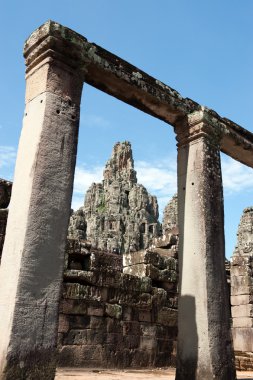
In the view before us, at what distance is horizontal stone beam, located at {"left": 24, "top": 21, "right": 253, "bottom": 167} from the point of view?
5.37 m

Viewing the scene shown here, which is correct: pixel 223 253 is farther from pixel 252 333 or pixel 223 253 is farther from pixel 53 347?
pixel 252 333

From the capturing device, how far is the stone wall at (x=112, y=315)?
27.3ft

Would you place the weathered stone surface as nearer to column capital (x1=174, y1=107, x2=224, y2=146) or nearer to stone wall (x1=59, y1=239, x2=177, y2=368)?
stone wall (x1=59, y1=239, x2=177, y2=368)

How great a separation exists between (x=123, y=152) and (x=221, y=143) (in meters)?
92.2

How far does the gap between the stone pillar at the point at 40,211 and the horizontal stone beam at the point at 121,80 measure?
0.02 meters

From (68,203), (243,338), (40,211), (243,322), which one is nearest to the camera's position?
(40,211)

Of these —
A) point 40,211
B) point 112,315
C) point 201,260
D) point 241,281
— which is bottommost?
point 112,315

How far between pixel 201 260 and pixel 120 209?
7770 cm

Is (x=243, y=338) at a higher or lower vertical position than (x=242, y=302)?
lower

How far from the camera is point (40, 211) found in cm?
468

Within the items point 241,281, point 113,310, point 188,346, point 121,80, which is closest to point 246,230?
point 241,281

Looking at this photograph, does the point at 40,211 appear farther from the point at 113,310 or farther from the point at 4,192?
the point at 113,310

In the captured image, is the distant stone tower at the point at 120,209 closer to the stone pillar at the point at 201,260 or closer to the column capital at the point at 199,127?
the column capital at the point at 199,127

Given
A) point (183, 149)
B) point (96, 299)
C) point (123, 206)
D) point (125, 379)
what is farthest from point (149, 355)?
point (123, 206)
